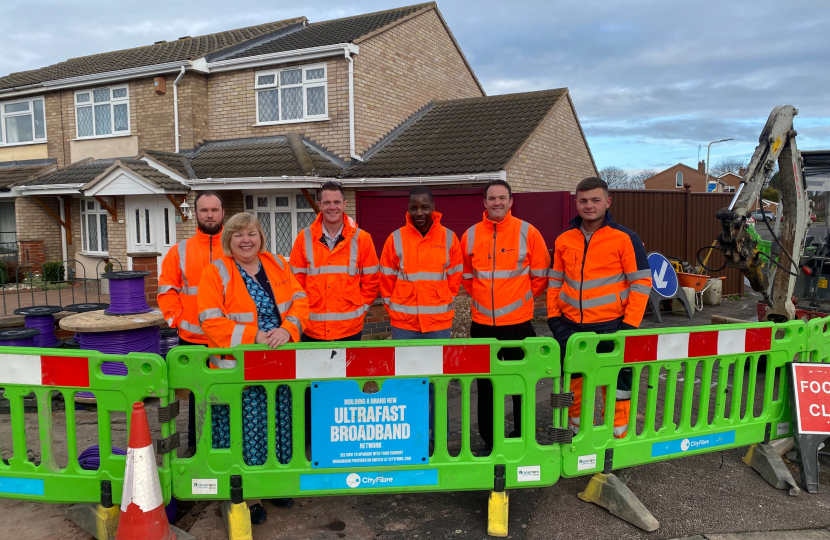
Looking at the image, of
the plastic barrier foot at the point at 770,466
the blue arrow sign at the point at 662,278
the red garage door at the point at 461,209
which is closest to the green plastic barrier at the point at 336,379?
the plastic barrier foot at the point at 770,466

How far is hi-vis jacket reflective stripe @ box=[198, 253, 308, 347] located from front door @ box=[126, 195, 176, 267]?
39.8ft

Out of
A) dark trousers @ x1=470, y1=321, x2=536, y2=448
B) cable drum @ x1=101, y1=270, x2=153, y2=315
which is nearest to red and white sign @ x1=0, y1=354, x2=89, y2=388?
dark trousers @ x1=470, y1=321, x2=536, y2=448

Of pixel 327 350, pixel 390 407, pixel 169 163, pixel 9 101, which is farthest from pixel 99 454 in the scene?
pixel 9 101

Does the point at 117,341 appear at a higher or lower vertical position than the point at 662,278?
lower

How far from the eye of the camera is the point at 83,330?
5.75 metres

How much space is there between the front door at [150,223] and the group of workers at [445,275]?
11.4m

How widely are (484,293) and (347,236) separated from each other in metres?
1.10

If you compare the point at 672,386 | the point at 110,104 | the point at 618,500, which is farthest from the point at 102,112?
the point at 618,500

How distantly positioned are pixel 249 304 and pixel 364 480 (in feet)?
4.03

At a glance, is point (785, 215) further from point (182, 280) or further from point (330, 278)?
point (182, 280)

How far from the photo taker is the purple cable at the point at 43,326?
6.48 m

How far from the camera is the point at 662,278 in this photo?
35.1 feet

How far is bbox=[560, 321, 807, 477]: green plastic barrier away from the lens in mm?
3496

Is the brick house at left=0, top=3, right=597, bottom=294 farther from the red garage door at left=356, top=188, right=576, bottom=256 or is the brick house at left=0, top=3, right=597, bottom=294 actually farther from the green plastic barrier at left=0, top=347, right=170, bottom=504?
the green plastic barrier at left=0, top=347, right=170, bottom=504
